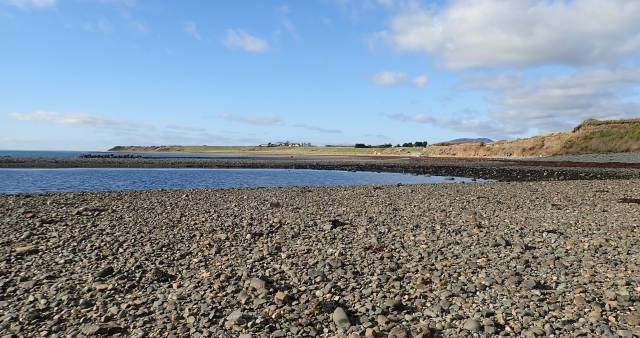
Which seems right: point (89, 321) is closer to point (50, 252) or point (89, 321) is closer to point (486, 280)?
point (50, 252)

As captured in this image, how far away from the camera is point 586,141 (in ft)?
308

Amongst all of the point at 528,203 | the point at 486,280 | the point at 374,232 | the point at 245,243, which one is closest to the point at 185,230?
the point at 245,243

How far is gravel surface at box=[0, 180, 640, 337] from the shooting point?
7.88 m

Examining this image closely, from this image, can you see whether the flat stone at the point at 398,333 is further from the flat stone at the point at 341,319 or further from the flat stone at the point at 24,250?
the flat stone at the point at 24,250

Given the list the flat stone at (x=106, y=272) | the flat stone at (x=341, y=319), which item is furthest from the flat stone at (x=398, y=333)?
the flat stone at (x=106, y=272)

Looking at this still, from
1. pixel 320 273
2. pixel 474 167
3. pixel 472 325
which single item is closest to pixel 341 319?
pixel 472 325

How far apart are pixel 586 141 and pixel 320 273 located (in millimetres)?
99487

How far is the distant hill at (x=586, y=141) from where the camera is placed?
88562 mm

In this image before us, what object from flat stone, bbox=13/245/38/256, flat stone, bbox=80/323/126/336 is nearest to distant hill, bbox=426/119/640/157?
flat stone, bbox=13/245/38/256

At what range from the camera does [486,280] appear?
9.82 m

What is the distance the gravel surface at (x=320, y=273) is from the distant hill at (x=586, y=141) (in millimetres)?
82073

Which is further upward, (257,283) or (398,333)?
(257,283)

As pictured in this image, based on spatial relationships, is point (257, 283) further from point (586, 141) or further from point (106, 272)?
point (586, 141)

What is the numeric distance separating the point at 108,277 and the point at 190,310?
3169mm
